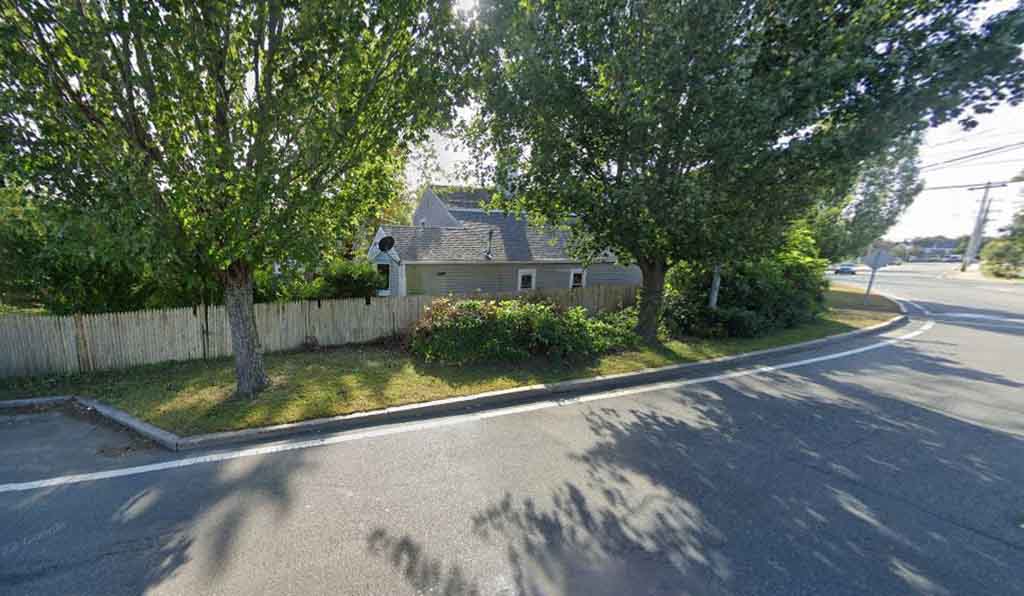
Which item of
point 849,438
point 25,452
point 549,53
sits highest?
point 549,53

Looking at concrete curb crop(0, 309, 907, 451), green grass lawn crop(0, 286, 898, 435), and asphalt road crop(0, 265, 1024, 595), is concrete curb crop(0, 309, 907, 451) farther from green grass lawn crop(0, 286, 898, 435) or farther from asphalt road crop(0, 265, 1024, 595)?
asphalt road crop(0, 265, 1024, 595)

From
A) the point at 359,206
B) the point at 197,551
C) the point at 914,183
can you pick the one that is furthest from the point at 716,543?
the point at 914,183

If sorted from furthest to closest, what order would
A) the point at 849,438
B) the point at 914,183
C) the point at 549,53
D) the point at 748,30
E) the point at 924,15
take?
the point at 914,183, the point at 549,53, the point at 748,30, the point at 924,15, the point at 849,438

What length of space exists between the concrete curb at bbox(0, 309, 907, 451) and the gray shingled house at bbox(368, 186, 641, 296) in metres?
7.17

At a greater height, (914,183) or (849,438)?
(914,183)

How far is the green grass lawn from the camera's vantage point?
4.84 metres

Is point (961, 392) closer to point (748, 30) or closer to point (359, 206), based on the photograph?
point (748, 30)

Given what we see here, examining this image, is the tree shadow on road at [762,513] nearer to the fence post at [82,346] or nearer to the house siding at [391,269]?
the fence post at [82,346]

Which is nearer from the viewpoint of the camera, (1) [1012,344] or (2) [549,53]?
(2) [549,53]

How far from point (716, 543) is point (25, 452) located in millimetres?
6840

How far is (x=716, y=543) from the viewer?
2.79 meters

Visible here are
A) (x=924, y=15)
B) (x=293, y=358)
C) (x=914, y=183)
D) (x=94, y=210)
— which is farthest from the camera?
(x=914, y=183)

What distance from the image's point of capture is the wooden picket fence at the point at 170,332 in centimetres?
591

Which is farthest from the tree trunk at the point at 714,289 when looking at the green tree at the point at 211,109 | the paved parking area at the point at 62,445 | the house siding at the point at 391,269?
the paved parking area at the point at 62,445
